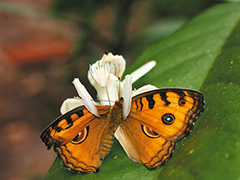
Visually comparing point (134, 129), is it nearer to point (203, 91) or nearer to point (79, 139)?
point (79, 139)

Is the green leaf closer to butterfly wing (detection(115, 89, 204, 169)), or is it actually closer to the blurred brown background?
butterfly wing (detection(115, 89, 204, 169))

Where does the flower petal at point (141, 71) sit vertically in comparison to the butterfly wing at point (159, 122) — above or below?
above

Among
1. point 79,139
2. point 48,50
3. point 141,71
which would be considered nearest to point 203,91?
point 141,71

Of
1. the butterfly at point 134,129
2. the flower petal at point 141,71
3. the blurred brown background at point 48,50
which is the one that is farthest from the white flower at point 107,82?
the blurred brown background at point 48,50

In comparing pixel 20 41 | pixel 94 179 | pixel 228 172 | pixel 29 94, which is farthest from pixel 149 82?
pixel 20 41

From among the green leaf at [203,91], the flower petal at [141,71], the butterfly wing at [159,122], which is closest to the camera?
the green leaf at [203,91]

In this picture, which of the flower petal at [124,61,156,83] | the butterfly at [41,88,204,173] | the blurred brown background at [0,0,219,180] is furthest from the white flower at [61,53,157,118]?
the blurred brown background at [0,0,219,180]

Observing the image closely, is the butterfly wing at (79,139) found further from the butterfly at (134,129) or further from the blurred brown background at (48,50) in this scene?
the blurred brown background at (48,50)
